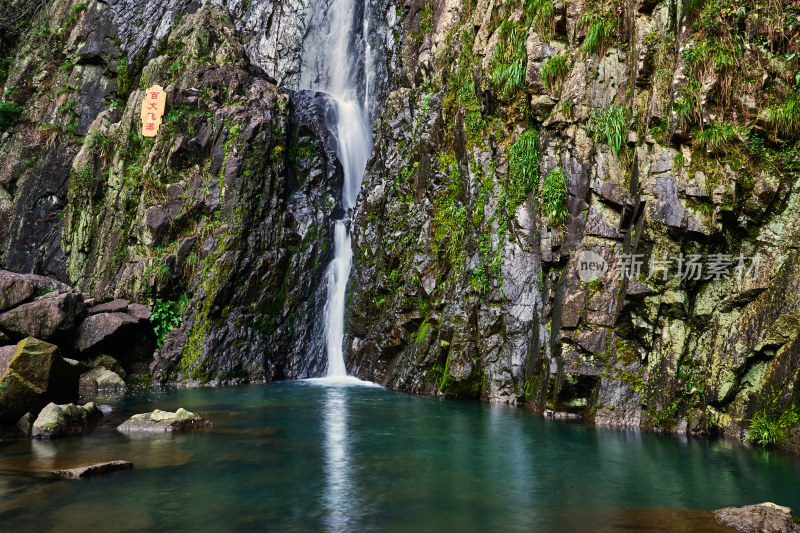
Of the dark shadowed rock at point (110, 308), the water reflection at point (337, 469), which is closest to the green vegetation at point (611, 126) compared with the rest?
the water reflection at point (337, 469)

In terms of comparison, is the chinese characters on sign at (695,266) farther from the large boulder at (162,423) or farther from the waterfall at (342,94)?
the waterfall at (342,94)

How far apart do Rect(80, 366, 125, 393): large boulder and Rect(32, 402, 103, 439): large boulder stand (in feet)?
20.3

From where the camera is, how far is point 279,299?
20.5 meters

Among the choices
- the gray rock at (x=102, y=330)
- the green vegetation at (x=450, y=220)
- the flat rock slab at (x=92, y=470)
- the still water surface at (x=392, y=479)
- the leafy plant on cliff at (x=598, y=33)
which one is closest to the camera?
the still water surface at (x=392, y=479)

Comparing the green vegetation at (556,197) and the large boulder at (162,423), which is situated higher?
the green vegetation at (556,197)

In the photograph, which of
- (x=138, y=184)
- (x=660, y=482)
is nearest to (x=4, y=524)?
(x=660, y=482)

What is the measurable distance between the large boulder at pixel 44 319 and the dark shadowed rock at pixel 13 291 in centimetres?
27

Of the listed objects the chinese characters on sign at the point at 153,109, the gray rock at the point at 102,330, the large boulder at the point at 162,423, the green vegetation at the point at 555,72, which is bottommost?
the large boulder at the point at 162,423

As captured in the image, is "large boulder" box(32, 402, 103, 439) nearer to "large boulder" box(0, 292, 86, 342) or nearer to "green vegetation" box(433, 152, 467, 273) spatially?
"large boulder" box(0, 292, 86, 342)

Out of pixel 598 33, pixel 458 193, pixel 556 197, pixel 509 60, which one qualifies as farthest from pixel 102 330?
pixel 598 33

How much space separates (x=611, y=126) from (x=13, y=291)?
684 inches

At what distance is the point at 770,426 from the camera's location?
8.72 meters

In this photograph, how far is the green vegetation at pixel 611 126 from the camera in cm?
1184

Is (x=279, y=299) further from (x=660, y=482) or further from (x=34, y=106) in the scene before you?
(x=34, y=106)
